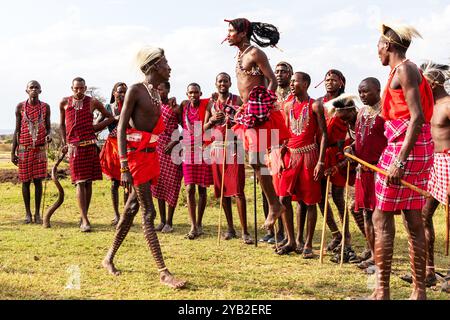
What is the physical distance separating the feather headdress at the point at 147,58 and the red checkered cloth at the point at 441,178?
10.8 ft

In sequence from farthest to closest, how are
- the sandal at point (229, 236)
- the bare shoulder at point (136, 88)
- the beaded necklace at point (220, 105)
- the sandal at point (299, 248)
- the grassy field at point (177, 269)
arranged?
the sandal at point (229, 236) < the beaded necklace at point (220, 105) < the sandal at point (299, 248) < the bare shoulder at point (136, 88) < the grassy field at point (177, 269)

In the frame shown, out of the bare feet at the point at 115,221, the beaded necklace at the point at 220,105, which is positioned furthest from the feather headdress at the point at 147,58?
the bare feet at the point at 115,221

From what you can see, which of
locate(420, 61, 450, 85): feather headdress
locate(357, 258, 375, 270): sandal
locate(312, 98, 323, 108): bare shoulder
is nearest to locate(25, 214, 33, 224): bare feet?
locate(312, 98, 323, 108): bare shoulder

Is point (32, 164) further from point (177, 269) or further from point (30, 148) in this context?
point (177, 269)

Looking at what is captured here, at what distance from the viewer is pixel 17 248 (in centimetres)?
807

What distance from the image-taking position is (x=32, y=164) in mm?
10891

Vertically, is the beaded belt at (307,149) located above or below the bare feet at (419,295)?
above

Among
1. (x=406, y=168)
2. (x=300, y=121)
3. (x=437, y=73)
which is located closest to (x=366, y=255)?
(x=300, y=121)

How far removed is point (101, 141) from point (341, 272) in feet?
21.5

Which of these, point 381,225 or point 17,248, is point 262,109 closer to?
point 381,225

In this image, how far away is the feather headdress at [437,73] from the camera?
600cm

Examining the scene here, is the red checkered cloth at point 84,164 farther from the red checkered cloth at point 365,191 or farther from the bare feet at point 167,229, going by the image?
the red checkered cloth at point 365,191

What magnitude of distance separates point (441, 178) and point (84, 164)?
242 inches

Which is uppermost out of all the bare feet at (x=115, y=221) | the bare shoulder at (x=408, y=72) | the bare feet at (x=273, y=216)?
the bare shoulder at (x=408, y=72)
